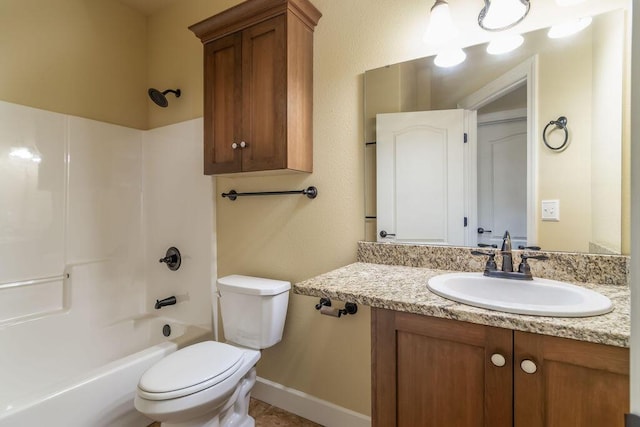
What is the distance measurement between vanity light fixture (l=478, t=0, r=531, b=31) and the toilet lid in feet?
5.73

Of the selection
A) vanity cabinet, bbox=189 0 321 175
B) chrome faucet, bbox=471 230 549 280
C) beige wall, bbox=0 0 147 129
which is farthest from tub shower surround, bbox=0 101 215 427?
chrome faucet, bbox=471 230 549 280

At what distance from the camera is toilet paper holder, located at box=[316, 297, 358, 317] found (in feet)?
4.66

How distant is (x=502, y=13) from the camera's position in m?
1.20

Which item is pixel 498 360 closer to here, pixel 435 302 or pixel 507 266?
pixel 435 302

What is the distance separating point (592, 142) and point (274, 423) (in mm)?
1907

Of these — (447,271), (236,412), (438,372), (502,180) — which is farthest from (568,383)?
(236,412)

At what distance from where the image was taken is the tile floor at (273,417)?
1645 mm

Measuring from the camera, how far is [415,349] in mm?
903

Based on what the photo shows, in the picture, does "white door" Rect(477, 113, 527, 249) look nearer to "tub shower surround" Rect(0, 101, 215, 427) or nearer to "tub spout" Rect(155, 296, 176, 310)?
"tub shower surround" Rect(0, 101, 215, 427)

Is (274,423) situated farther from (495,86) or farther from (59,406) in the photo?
(495,86)

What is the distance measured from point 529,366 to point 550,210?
2.22 feet

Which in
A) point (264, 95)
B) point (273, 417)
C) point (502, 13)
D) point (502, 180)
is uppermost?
point (502, 13)

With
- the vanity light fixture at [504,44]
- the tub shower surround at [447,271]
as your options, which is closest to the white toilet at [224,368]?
the tub shower surround at [447,271]

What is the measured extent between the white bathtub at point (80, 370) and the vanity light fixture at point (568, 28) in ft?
7.31
